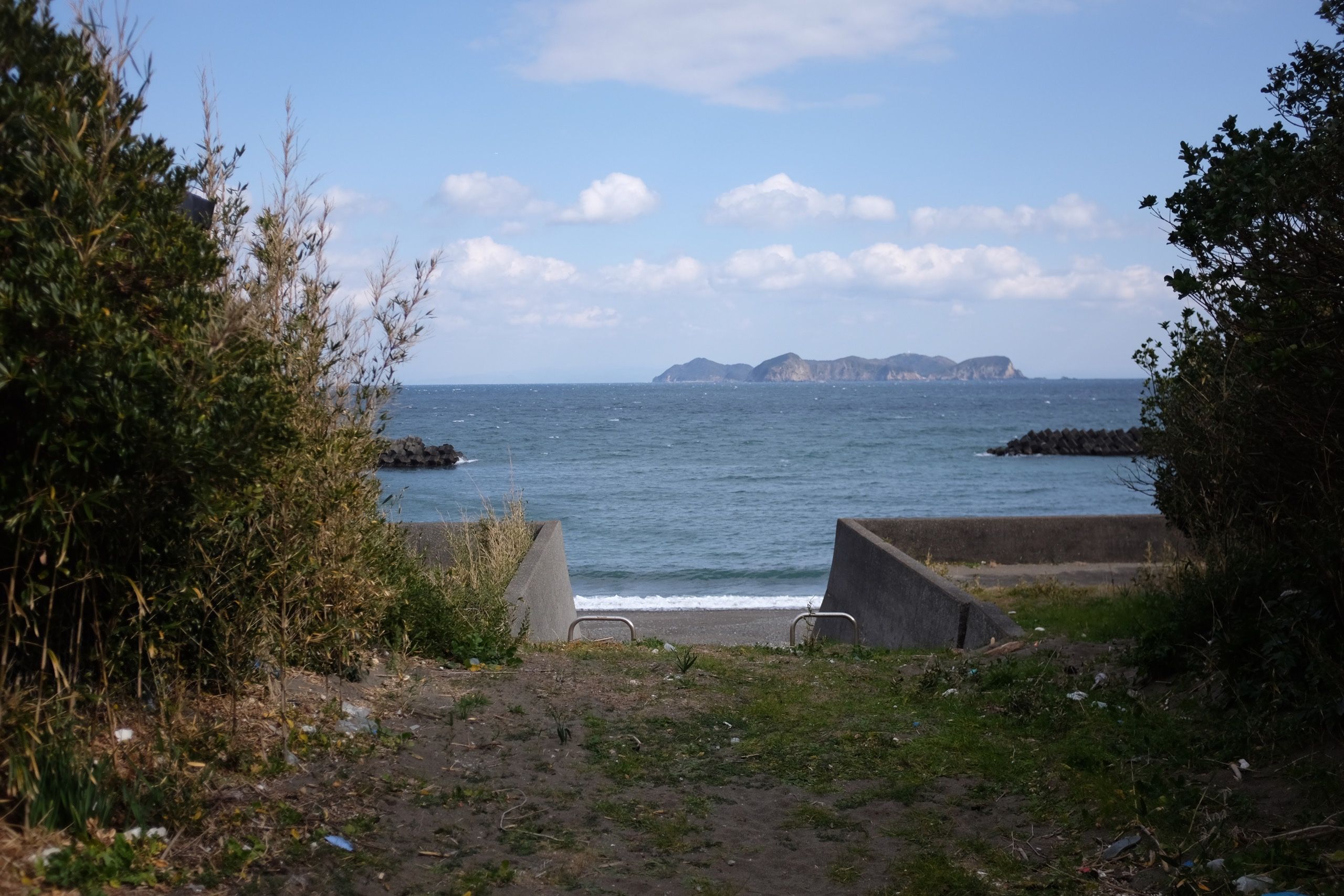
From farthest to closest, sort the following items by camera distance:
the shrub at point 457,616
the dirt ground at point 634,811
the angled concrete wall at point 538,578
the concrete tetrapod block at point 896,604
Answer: the angled concrete wall at point 538,578 < the concrete tetrapod block at point 896,604 < the shrub at point 457,616 < the dirt ground at point 634,811

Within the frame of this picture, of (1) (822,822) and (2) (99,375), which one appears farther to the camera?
(1) (822,822)

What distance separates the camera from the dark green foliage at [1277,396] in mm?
4828

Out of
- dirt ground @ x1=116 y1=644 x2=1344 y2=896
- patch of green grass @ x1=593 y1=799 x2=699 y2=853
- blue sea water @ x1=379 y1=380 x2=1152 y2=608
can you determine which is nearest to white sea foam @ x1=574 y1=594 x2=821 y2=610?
blue sea water @ x1=379 y1=380 x2=1152 y2=608

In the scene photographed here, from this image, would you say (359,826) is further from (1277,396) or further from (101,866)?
(1277,396)

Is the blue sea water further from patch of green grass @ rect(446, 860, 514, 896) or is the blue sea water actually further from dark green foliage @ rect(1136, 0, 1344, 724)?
dark green foliage @ rect(1136, 0, 1344, 724)

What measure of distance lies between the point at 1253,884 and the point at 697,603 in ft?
57.6

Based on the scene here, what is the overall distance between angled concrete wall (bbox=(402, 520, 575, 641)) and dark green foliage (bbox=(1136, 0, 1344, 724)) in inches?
234

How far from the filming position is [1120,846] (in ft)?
15.0

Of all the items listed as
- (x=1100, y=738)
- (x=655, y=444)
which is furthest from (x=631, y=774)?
(x=655, y=444)

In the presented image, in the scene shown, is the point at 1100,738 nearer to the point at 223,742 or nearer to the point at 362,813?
the point at 362,813

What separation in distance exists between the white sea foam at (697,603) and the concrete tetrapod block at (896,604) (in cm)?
438

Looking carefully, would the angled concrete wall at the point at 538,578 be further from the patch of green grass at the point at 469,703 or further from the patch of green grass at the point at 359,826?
the patch of green grass at the point at 359,826

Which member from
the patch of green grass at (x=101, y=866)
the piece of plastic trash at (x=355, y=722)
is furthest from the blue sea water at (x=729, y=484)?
the patch of green grass at (x=101, y=866)

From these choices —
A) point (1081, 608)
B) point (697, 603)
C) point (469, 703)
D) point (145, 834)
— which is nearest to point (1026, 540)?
point (1081, 608)
